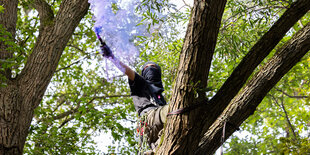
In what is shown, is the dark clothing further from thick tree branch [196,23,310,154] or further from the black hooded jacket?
thick tree branch [196,23,310,154]

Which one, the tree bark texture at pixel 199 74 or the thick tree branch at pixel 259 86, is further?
the thick tree branch at pixel 259 86

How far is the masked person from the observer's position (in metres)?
2.68

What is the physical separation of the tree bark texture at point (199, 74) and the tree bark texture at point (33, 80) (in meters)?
2.22

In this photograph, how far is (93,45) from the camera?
845cm

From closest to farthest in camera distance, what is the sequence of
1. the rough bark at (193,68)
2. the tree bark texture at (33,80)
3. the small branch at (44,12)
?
1. the rough bark at (193,68)
2. the tree bark texture at (33,80)
3. the small branch at (44,12)

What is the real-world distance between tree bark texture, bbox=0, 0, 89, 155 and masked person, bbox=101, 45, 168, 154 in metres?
1.43

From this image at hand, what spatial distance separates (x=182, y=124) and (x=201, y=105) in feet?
0.62

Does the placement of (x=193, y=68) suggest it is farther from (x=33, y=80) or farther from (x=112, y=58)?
(x=33, y=80)

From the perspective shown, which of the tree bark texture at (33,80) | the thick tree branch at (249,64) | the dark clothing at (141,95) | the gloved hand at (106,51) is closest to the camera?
the thick tree branch at (249,64)

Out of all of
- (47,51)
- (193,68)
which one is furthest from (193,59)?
(47,51)

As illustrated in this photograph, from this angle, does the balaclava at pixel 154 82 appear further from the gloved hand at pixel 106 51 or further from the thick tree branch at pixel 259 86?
the thick tree branch at pixel 259 86

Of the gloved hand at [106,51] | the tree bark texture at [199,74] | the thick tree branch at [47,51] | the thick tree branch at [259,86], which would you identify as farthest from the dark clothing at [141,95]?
the thick tree branch at [47,51]

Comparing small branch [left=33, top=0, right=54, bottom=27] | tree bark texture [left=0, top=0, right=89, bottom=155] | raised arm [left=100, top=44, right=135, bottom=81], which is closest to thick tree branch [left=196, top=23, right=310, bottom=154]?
raised arm [left=100, top=44, right=135, bottom=81]

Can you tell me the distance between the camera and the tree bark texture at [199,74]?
197cm
